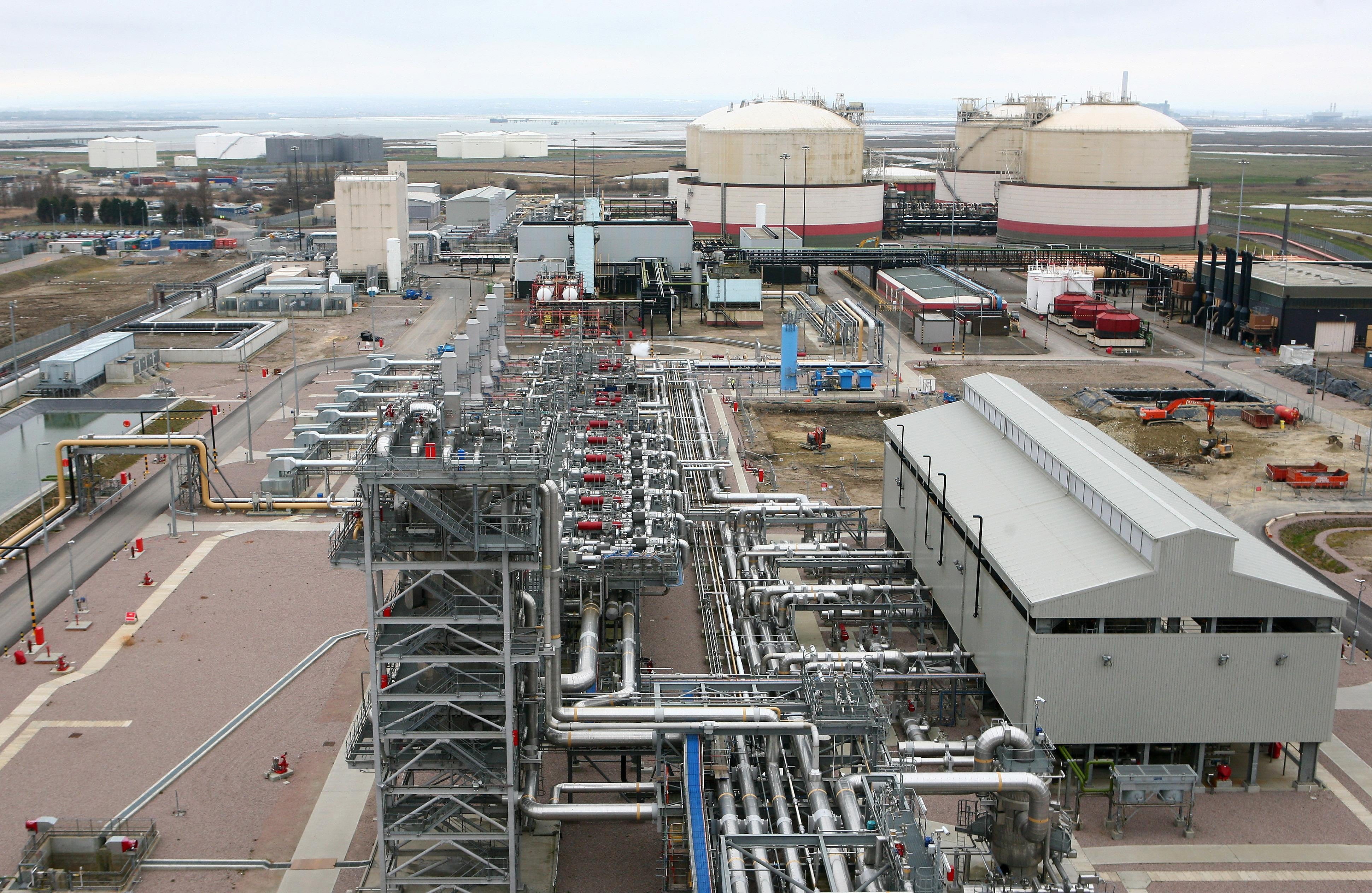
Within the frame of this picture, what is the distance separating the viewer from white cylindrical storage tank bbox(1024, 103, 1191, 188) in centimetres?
12294

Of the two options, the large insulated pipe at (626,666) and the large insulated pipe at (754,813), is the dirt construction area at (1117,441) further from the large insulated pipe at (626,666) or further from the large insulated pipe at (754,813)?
the large insulated pipe at (754,813)

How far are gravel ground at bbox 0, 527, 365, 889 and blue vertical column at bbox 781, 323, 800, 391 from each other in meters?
34.1

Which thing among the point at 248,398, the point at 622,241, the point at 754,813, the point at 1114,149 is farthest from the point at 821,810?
the point at 1114,149

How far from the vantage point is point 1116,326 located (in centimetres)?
9031

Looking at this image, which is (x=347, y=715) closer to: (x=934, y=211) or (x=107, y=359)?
(x=107, y=359)

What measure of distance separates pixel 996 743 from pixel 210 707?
2083 cm

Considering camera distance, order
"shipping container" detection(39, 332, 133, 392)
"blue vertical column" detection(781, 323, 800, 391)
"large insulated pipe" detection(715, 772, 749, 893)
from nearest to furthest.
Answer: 1. "large insulated pipe" detection(715, 772, 749, 893)
2. "shipping container" detection(39, 332, 133, 392)
3. "blue vertical column" detection(781, 323, 800, 391)

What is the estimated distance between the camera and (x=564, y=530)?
36.5 meters

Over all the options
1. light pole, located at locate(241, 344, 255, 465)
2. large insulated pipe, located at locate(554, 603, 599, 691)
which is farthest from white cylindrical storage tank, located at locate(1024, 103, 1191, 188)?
→ large insulated pipe, located at locate(554, 603, 599, 691)

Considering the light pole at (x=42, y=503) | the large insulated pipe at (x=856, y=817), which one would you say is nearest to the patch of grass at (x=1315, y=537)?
the large insulated pipe at (x=856, y=817)

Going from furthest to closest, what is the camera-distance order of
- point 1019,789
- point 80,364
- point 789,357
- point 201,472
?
1. point 789,357
2. point 80,364
3. point 201,472
4. point 1019,789

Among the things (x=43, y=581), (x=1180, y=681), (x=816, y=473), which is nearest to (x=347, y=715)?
(x=43, y=581)

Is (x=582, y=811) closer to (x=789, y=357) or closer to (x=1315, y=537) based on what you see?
(x=1315, y=537)

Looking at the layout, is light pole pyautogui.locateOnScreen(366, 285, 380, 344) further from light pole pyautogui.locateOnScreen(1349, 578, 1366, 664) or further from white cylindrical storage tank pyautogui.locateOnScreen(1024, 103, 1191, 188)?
light pole pyautogui.locateOnScreen(1349, 578, 1366, 664)
